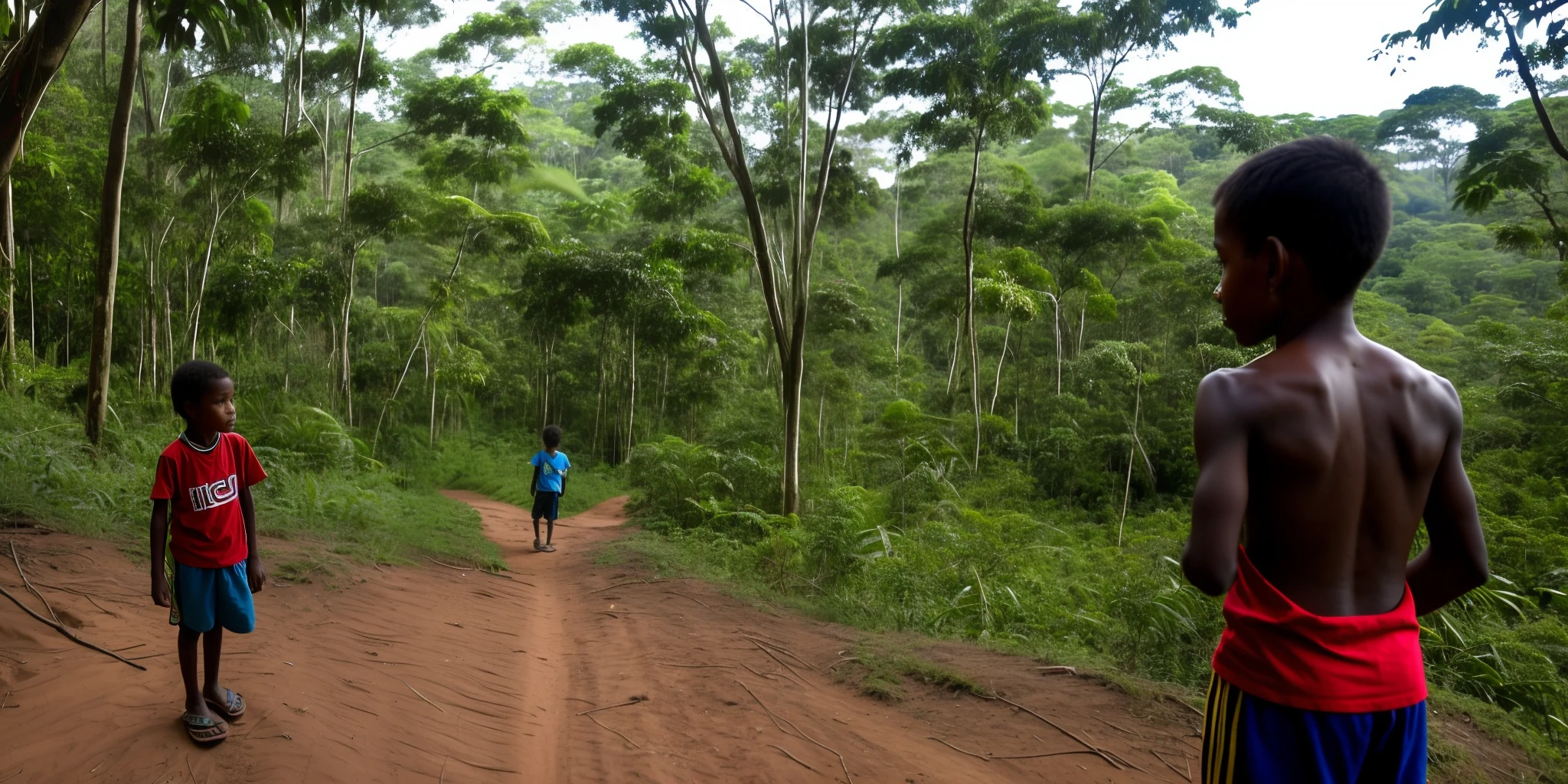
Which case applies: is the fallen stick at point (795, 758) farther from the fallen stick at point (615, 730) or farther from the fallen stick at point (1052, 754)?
the fallen stick at point (1052, 754)

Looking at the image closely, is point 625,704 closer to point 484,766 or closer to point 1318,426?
point 484,766

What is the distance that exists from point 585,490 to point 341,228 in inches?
269

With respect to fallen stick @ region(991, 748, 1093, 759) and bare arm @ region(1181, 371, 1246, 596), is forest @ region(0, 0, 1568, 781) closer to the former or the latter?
fallen stick @ region(991, 748, 1093, 759)

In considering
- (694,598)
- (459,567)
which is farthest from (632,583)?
(459,567)

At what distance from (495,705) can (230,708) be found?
1.29 metres

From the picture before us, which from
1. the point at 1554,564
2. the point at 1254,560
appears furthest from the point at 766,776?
the point at 1554,564

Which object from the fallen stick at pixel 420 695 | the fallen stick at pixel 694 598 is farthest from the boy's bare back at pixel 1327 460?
the fallen stick at pixel 694 598

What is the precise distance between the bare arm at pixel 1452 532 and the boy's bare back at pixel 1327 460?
0.06 metres

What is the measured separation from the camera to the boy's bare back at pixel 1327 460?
1359 mm

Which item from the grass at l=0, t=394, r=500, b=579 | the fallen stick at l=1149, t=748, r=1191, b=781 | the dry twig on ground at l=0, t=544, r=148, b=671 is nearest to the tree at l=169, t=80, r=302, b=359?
the grass at l=0, t=394, r=500, b=579

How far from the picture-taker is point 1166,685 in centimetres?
469

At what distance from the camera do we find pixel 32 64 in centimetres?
436

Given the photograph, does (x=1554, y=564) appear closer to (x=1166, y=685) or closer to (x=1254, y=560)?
(x=1166, y=685)

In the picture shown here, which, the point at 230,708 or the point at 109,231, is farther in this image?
the point at 109,231
